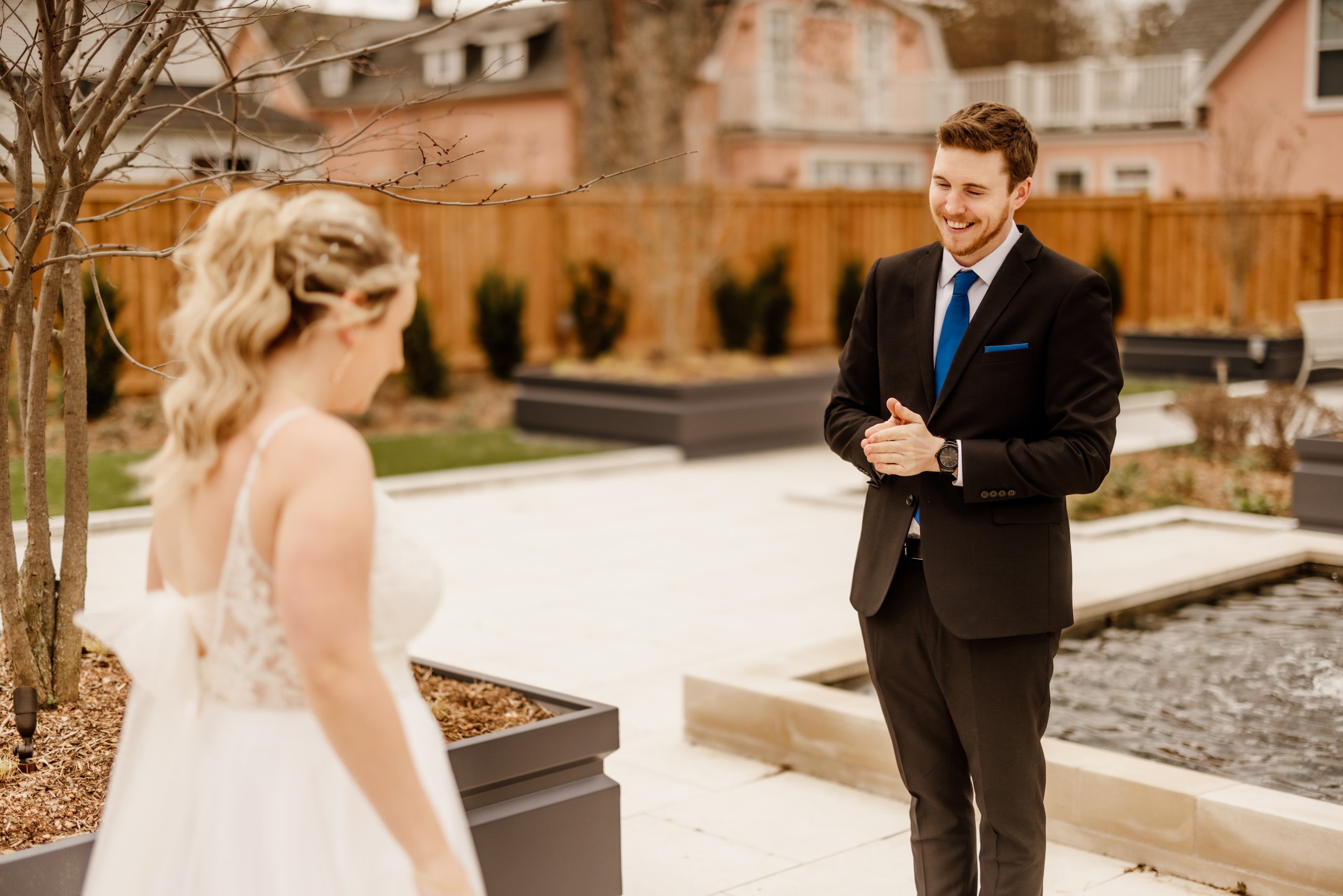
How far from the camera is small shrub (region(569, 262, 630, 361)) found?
18.3 meters

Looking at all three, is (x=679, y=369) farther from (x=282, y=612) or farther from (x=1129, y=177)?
(x=1129, y=177)

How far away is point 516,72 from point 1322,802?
29.8 metres

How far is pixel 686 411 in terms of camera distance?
1335cm

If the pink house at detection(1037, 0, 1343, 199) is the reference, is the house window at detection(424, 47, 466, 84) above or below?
above

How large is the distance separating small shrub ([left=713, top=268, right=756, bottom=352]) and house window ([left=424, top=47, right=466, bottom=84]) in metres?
15.6

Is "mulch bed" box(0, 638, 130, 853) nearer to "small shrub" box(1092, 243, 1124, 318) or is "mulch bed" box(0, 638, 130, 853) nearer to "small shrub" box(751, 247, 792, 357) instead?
"small shrub" box(751, 247, 792, 357)

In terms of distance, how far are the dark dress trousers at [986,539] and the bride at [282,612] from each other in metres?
1.36

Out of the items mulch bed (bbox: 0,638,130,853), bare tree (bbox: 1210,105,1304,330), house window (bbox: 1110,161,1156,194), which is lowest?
mulch bed (bbox: 0,638,130,853)

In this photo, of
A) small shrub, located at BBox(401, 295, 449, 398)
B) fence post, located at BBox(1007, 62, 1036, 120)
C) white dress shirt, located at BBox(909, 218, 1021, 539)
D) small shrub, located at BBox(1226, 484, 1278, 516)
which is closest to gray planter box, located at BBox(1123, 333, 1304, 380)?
small shrub, located at BBox(1226, 484, 1278, 516)

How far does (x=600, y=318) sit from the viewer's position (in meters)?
18.5

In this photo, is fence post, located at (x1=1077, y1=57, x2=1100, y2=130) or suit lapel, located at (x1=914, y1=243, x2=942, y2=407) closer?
suit lapel, located at (x1=914, y1=243, x2=942, y2=407)

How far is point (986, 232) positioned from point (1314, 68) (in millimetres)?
26501

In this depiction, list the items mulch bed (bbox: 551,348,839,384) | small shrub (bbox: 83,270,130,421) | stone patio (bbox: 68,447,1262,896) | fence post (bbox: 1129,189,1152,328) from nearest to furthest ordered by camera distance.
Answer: stone patio (bbox: 68,447,1262,896), small shrub (bbox: 83,270,130,421), mulch bed (bbox: 551,348,839,384), fence post (bbox: 1129,189,1152,328)

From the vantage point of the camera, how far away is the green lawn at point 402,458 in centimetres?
1102
